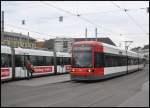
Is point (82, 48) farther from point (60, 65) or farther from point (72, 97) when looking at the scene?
point (60, 65)

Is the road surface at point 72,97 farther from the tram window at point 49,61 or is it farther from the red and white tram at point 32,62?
the tram window at point 49,61

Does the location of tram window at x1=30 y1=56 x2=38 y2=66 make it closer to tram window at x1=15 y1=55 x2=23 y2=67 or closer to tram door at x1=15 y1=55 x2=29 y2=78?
tram door at x1=15 y1=55 x2=29 y2=78

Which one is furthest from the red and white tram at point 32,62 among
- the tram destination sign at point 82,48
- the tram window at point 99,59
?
the tram window at point 99,59

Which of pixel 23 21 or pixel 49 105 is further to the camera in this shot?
pixel 23 21

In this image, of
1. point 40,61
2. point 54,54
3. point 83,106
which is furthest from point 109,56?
point 83,106

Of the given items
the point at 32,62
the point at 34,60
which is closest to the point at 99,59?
the point at 32,62

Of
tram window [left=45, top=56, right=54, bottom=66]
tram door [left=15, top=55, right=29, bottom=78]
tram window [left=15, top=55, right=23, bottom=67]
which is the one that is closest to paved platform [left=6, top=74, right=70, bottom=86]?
tram door [left=15, top=55, right=29, bottom=78]

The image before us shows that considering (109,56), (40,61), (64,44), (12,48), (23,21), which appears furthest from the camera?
(64,44)

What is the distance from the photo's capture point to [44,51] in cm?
3519

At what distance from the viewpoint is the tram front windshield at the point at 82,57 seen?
2633cm

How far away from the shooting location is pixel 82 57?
2658 cm

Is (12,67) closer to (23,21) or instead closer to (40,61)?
(40,61)

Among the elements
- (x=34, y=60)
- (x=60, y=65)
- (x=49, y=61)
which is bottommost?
(x=60, y=65)

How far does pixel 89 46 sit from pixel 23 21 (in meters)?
12.7
